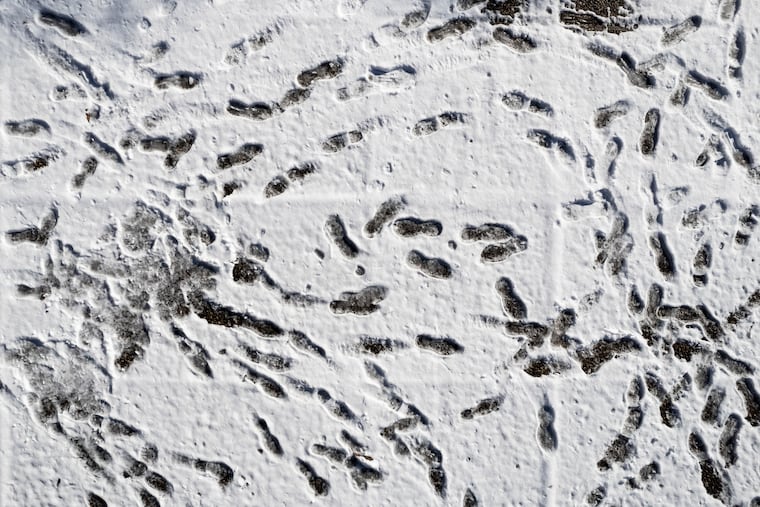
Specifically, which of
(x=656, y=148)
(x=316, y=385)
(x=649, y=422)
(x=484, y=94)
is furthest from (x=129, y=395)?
(x=656, y=148)

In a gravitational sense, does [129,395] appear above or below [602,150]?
below

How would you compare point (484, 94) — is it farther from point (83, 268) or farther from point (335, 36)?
point (83, 268)

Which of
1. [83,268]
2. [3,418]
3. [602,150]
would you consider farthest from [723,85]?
[3,418]

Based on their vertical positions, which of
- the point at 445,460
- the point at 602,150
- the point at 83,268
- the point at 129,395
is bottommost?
the point at 445,460

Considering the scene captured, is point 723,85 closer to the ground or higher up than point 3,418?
higher up

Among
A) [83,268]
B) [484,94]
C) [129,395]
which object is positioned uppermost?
[484,94]

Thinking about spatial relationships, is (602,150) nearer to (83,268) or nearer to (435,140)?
(435,140)

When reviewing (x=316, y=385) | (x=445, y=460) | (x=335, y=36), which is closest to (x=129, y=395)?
(x=316, y=385)
